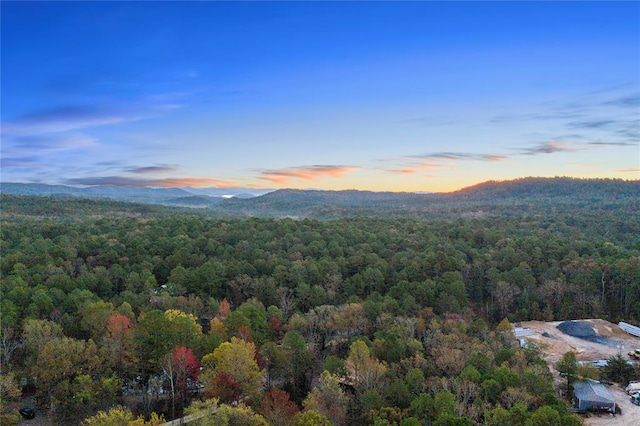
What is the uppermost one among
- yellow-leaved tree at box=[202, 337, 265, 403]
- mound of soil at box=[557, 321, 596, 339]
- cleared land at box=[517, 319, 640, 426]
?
yellow-leaved tree at box=[202, 337, 265, 403]

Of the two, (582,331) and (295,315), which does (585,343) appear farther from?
(295,315)

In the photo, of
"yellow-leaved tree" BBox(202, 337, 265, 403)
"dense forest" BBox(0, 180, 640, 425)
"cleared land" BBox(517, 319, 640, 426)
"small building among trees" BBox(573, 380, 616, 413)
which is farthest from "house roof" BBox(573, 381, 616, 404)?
"yellow-leaved tree" BBox(202, 337, 265, 403)

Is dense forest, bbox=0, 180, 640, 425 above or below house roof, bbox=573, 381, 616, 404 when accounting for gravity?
above

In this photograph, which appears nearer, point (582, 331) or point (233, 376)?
point (233, 376)

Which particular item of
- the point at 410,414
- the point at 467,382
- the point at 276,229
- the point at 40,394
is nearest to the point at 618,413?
the point at 467,382

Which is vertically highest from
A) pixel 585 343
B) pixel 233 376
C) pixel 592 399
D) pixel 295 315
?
pixel 233 376

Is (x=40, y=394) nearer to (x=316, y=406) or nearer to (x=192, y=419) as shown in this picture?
(x=192, y=419)

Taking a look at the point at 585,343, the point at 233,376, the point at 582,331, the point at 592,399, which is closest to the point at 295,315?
the point at 233,376

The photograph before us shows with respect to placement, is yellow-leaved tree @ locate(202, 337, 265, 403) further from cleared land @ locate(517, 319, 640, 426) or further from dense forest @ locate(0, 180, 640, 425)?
cleared land @ locate(517, 319, 640, 426)
